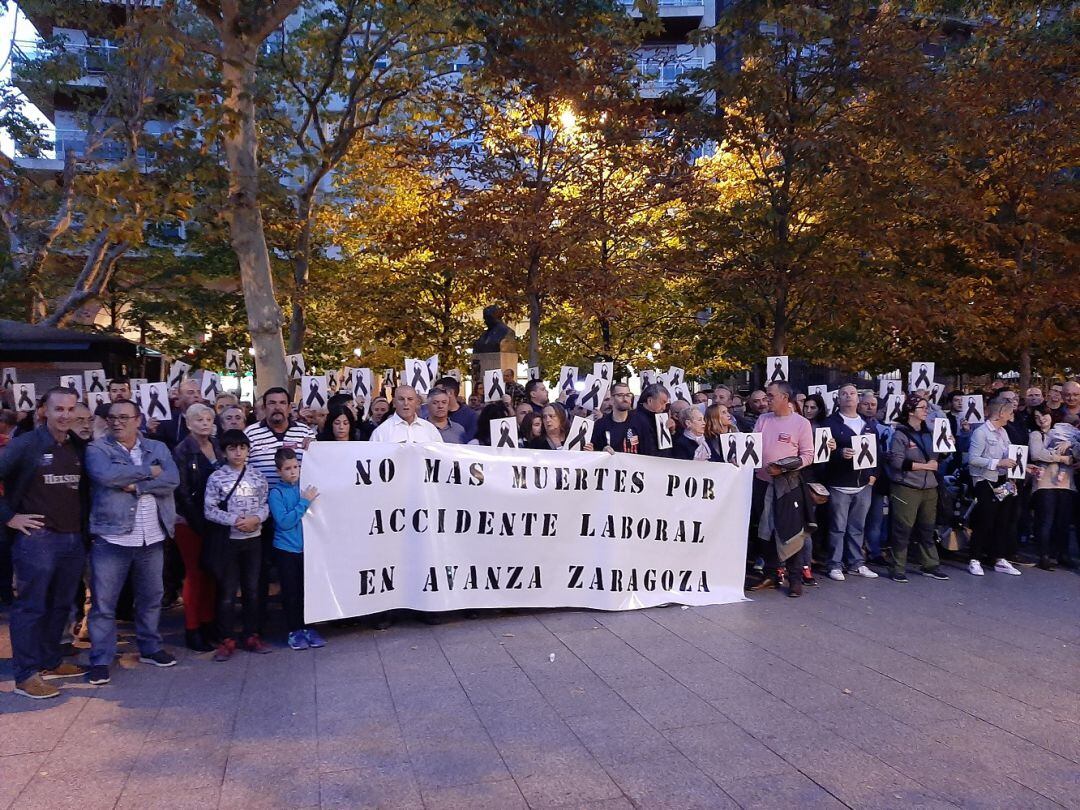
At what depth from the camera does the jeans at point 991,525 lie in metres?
9.42

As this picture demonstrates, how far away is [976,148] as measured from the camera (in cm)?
1418

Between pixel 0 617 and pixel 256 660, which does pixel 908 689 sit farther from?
pixel 0 617

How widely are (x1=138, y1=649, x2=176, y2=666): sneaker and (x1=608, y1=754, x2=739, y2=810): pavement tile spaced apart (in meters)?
3.54

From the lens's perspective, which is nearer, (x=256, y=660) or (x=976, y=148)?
(x=256, y=660)

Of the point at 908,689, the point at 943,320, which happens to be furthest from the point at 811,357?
the point at 908,689

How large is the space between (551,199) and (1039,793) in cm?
1245

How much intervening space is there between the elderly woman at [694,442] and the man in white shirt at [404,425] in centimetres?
253

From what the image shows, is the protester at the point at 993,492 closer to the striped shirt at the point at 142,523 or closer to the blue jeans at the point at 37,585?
the striped shirt at the point at 142,523

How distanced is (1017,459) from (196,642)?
26.7ft

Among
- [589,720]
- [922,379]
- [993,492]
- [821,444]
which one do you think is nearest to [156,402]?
[589,720]

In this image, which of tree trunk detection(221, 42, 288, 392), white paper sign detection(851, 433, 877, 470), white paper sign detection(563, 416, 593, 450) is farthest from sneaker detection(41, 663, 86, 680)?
white paper sign detection(851, 433, 877, 470)

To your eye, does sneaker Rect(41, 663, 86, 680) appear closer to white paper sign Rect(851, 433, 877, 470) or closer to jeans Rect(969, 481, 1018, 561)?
white paper sign Rect(851, 433, 877, 470)

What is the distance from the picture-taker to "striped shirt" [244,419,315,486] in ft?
23.2

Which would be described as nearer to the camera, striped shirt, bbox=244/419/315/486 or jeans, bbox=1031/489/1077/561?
striped shirt, bbox=244/419/315/486
